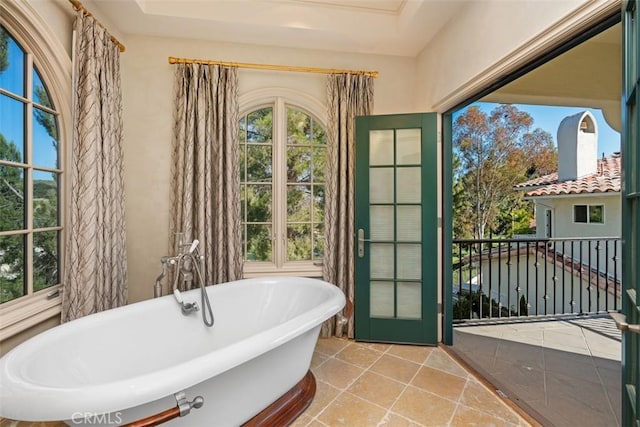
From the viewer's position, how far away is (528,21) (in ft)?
5.16

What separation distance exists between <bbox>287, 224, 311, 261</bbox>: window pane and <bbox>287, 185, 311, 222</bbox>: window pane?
9 centimetres

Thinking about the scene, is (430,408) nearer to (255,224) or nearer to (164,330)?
(164,330)

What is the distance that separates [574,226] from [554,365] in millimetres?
3792

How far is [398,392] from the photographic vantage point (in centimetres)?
193

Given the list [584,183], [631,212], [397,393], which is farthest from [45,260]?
[584,183]

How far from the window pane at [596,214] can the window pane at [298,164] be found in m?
4.79

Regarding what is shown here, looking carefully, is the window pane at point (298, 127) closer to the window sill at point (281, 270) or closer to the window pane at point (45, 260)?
the window sill at point (281, 270)

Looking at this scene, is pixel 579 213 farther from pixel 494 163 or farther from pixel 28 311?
pixel 28 311

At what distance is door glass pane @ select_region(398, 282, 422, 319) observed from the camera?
104 inches

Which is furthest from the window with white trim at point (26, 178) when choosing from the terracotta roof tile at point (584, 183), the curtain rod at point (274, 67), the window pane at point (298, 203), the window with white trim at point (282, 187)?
the terracotta roof tile at point (584, 183)

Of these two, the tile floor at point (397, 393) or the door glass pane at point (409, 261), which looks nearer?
the tile floor at point (397, 393)

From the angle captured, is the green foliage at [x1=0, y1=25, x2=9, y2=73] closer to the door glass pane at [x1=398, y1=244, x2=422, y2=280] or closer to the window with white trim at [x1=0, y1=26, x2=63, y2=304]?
the window with white trim at [x1=0, y1=26, x2=63, y2=304]

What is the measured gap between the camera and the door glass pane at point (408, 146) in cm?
262

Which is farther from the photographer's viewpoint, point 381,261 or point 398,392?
point 381,261
